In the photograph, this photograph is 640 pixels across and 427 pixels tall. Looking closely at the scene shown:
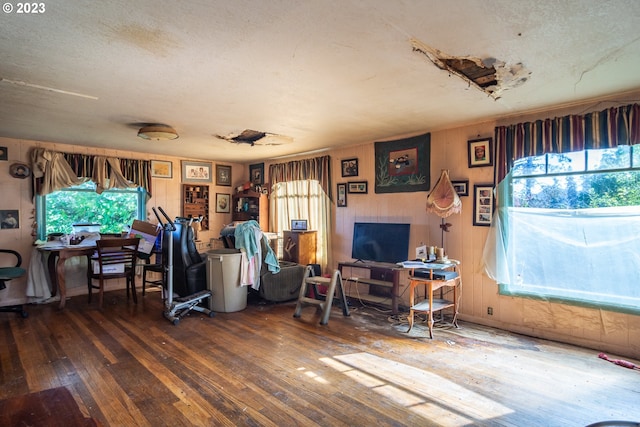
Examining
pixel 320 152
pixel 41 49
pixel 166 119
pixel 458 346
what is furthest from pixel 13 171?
pixel 458 346

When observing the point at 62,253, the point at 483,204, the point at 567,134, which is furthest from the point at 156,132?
the point at 567,134

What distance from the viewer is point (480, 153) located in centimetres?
394

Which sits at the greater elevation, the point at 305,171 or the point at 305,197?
the point at 305,171

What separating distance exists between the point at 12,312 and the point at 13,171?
190 centimetres

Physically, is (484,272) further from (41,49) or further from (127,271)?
(127,271)

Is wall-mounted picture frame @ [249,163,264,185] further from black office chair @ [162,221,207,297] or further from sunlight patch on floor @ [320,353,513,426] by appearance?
sunlight patch on floor @ [320,353,513,426]

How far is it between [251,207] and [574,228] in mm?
5053

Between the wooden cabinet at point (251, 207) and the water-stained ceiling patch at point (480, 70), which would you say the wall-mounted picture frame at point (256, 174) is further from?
the water-stained ceiling patch at point (480, 70)

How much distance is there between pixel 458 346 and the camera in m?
3.35

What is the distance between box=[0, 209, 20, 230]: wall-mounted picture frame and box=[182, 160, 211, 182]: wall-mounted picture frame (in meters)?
2.40

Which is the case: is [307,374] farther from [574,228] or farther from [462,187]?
[574,228]

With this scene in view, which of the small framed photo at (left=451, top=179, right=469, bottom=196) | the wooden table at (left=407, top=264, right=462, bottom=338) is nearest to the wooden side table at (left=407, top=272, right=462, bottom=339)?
the wooden table at (left=407, top=264, right=462, bottom=338)

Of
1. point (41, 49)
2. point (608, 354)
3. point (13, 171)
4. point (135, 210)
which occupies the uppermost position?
point (41, 49)

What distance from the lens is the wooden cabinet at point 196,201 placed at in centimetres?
642
